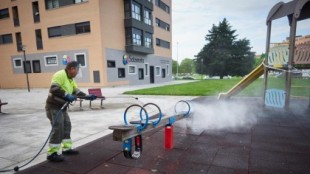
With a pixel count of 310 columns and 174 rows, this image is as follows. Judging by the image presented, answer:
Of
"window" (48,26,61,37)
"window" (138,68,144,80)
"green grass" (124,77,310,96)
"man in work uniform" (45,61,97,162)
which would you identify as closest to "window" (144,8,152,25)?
"window" (138,68,144,80)

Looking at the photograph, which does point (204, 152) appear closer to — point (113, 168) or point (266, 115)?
point (113, 168)

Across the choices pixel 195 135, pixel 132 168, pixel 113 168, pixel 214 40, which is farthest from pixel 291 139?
pixel 214 40

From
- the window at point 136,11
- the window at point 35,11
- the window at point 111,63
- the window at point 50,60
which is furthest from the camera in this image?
the window at point 136,11

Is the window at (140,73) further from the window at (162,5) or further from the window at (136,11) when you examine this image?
the window at (162,5)

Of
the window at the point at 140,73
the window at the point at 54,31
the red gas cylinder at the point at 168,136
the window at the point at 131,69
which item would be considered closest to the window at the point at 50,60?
the window at the point at 54,31

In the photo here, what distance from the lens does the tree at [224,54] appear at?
156ft

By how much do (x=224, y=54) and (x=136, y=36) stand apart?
28631 mm

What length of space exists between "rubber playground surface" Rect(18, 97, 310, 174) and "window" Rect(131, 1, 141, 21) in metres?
22.4

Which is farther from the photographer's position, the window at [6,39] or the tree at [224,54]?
the tree at [224,54]

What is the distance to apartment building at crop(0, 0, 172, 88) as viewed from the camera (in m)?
21.7

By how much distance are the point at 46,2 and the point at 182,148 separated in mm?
26197

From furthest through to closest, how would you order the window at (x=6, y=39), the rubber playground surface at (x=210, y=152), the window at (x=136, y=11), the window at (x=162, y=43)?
the window at (x=162, y=43), the window at (x=6, y=39), the window at (x=136, y=11), the rubber playground surface at (x=210, y=152)

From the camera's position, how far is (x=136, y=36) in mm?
25875

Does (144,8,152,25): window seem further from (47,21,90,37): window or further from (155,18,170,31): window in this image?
(47,21,90,37): window
